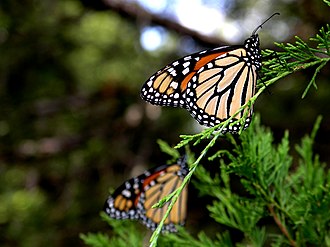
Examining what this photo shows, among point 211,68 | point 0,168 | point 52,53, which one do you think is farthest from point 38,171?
point 211,68

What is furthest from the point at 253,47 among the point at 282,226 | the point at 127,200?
the point at 127,200

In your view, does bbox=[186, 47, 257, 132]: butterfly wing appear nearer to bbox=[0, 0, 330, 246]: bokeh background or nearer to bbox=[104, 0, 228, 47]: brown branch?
bbox=[0, 0, 330, 246]: bokeh background

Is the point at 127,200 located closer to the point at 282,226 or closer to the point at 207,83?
the point at 207,83

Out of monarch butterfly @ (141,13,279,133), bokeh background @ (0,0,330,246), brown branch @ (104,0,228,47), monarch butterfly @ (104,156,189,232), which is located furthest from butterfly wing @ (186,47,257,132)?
brown branch @ (104,0,228,47)

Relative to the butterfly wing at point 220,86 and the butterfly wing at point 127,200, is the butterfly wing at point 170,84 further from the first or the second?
the butterfly wing at point 127,200

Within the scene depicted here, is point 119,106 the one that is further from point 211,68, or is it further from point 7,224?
point 211,68

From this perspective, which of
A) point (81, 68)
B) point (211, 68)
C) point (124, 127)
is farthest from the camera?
point (81, 68)
